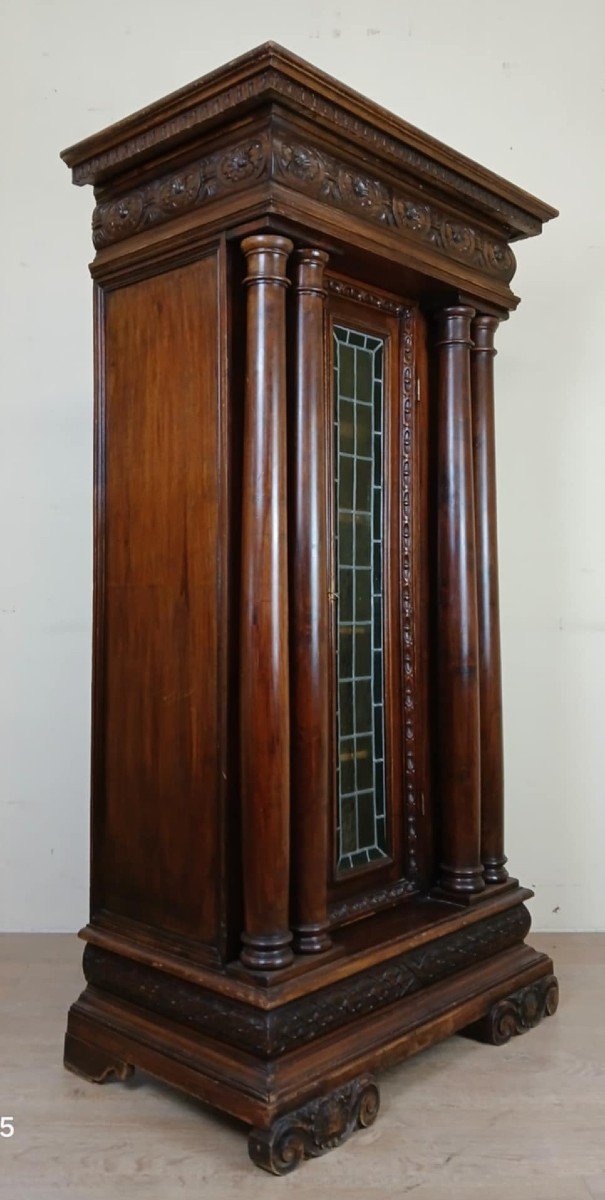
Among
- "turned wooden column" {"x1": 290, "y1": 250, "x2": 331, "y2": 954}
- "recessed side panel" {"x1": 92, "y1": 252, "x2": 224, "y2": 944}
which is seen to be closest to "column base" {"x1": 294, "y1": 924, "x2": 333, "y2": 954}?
"turned wooden column" {"x1": 290, "y1": 250, "x2": 331, "y2": 954}

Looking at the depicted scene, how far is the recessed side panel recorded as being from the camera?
6.73 ft

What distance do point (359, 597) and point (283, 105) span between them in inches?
40.4

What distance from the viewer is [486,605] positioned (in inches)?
104

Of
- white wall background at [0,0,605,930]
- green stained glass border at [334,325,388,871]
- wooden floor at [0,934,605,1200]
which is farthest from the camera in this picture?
white wall background at [0,0,605,930]

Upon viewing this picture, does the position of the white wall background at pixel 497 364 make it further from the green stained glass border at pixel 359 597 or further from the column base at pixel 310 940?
the column base at pixel 310 940

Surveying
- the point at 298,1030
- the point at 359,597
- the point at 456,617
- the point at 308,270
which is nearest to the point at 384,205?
the point at 308,270

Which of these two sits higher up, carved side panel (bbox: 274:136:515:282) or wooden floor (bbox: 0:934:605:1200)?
carved side panel (bbox: 274:136:515:282)

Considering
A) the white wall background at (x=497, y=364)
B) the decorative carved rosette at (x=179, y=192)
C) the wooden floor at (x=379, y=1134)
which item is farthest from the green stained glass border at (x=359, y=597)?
the white wall background at (x=497, y=364)

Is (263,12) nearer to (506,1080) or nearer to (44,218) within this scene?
(44,218)

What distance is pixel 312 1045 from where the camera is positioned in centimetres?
196

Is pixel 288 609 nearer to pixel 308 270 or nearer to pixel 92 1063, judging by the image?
pixel 308 270

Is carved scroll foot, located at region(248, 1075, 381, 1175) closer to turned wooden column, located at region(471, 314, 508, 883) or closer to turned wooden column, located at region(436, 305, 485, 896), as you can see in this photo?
turned wooden column, located at region(436, 305, 485, 896)

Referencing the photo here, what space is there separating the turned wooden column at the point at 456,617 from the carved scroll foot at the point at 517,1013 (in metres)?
0.28

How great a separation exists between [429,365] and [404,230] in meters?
0.38
